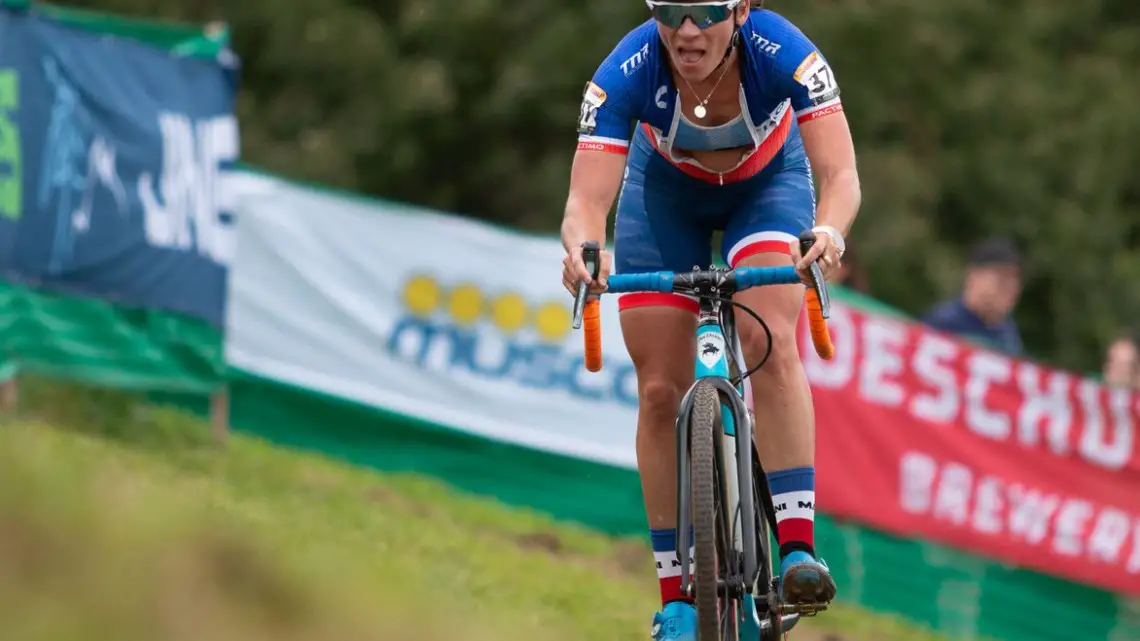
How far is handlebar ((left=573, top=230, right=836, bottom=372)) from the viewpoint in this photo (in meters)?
5.40

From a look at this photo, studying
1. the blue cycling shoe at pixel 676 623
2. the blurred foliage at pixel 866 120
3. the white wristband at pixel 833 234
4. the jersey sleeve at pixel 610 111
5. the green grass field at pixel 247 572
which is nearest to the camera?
the green grass field at pixel 247 572

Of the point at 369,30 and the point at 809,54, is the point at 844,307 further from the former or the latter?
the point at 369,30

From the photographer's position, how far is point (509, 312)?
12.1 metres

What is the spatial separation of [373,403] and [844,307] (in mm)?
3373

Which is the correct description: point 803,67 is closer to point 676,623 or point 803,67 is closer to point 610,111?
point 610,111

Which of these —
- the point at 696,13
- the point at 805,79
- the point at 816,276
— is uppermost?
the point at 696,13

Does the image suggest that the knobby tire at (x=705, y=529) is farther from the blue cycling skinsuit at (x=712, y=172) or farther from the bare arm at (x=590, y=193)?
the bare arm at (x=590, y=193)

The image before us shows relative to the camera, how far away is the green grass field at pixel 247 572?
12.5ft

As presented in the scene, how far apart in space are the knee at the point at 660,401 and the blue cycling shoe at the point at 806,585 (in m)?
0.72

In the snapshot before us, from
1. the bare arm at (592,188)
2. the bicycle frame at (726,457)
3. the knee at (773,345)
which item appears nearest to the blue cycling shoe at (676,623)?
the bicycle frame at (726,457)

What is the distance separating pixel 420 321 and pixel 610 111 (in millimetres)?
6539

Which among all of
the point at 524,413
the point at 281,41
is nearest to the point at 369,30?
the point at 281,41

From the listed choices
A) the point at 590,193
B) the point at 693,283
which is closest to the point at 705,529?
the point at 693,283

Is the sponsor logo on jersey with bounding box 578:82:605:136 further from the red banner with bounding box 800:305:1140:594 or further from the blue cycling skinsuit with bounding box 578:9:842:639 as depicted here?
the red banner with bounding box 800:305:1140:594
